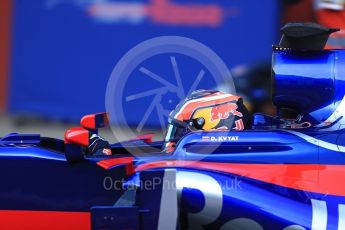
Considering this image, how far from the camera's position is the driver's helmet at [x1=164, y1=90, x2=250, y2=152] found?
3.52 m

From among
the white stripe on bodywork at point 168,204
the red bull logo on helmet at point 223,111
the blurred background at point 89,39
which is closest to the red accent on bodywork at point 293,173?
the white stripe on bodywork at point 168,204

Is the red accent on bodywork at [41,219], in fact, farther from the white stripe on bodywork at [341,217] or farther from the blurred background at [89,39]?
the blurred background at [89,39]

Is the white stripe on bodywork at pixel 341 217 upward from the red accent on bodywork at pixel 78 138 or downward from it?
downward

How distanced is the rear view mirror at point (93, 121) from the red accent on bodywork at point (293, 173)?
50cm

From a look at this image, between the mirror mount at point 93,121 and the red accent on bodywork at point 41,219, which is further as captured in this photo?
the mirror mount at point 93,121

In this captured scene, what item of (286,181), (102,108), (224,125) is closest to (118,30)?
(102,108)

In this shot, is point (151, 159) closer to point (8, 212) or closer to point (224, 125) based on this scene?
point (224, 125)

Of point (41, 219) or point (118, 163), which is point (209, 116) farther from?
point (41, 219)

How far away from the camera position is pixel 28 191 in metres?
3.28

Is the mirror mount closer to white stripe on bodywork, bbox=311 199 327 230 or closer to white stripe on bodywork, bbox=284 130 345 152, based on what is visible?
white stripe on bodywork, bbox=284 130 345 152

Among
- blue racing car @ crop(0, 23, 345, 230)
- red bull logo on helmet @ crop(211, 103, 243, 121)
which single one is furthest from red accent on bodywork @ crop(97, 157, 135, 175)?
red bull logo on helmet @ crop(211, 103, 243, 121)

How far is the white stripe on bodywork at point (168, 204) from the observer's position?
306cm

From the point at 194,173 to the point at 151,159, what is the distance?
0.94 ft

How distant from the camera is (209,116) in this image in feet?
11.6
